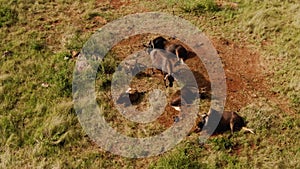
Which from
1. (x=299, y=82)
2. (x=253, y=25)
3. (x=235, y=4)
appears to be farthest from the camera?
(x=235, y=4)

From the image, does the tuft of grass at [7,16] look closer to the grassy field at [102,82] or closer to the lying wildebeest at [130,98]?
the grassy field at [102,82]

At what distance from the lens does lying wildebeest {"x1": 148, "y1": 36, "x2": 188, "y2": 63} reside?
30.0 ft

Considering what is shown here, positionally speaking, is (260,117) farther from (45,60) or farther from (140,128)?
(45,60)

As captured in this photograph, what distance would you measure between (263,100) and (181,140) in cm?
202

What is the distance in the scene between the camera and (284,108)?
8211 mm

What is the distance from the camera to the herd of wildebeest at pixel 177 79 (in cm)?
783

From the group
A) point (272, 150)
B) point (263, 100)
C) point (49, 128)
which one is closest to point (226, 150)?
point (272, 150)

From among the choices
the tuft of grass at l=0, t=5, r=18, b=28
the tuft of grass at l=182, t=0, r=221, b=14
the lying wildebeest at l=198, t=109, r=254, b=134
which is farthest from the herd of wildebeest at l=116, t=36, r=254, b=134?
the tuft of grass at l=0, t=5, r=18, b=28

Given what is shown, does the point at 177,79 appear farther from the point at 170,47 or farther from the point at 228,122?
the point at 228,122

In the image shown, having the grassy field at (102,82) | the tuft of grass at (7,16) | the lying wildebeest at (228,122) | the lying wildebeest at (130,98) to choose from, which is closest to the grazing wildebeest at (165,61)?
the lying wildebeest at (130,98)

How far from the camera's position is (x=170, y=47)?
30.2ft

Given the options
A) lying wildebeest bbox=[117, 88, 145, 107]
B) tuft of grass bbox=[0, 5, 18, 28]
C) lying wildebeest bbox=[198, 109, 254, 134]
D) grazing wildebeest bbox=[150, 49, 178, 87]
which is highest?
tuft of grass bbox=[0, 5, 18, 28]

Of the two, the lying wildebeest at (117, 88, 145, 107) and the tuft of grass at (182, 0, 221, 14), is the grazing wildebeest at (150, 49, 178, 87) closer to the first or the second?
the lying wildebeest at (117, 88, 145, 107)

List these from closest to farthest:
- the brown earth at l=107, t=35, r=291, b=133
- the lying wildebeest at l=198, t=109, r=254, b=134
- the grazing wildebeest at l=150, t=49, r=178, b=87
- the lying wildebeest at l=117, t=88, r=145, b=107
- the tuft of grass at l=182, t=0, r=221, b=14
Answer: the lying wildebeest at l=198, t=109, r=254, b=134 → the brown earth at l=107, t=35, r=291, b=133 → the lying wildebeest at l=117, t=88, r=145, b=107 → the grazing wildebeest at l=150, t=49, r=178, b=87 → the tuft of grass at l=182, t=0, r=221, b=14
